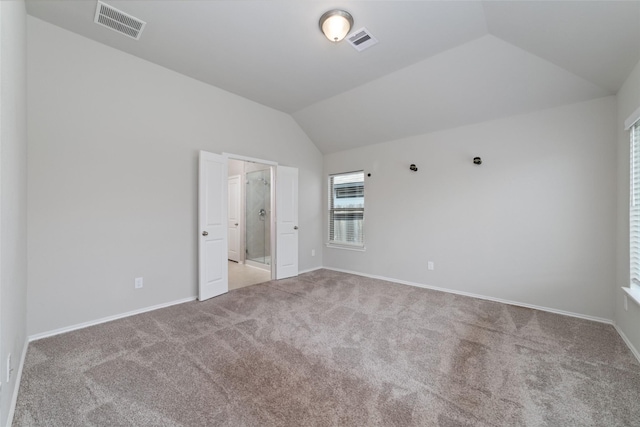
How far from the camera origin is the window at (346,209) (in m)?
5.05

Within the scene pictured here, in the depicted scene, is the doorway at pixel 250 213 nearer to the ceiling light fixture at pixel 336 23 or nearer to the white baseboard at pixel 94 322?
the white baseboard at pixel 94 322

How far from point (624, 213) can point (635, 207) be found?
223mm

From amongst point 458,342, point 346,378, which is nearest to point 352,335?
point 346,378

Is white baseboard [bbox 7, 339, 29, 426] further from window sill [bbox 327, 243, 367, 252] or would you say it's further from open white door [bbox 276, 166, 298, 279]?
window sill [bbox 327, 243, 367, 252]

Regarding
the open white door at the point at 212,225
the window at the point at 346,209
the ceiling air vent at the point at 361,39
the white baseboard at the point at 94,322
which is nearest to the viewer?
the white baseboard at the point at 94,322

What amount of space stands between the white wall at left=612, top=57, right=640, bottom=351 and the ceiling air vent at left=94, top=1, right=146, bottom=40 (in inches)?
180

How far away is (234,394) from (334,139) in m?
4.28

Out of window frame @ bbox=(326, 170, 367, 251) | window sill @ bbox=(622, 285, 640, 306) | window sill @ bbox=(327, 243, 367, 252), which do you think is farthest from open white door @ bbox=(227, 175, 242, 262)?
window sill @ bbox=(622, 285, 640, 306)

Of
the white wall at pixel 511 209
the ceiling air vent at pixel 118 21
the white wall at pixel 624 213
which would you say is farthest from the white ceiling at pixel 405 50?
the white wall at pixel 511 209

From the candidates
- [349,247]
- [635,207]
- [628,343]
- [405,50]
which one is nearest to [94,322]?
[349,247]

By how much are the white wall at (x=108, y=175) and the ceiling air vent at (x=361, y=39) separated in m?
2.11

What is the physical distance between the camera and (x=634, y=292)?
2.27 meters

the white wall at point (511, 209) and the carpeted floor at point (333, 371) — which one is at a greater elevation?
the white wall at point (511, 209)

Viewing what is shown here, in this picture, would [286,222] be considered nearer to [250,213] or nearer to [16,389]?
[250,213]
